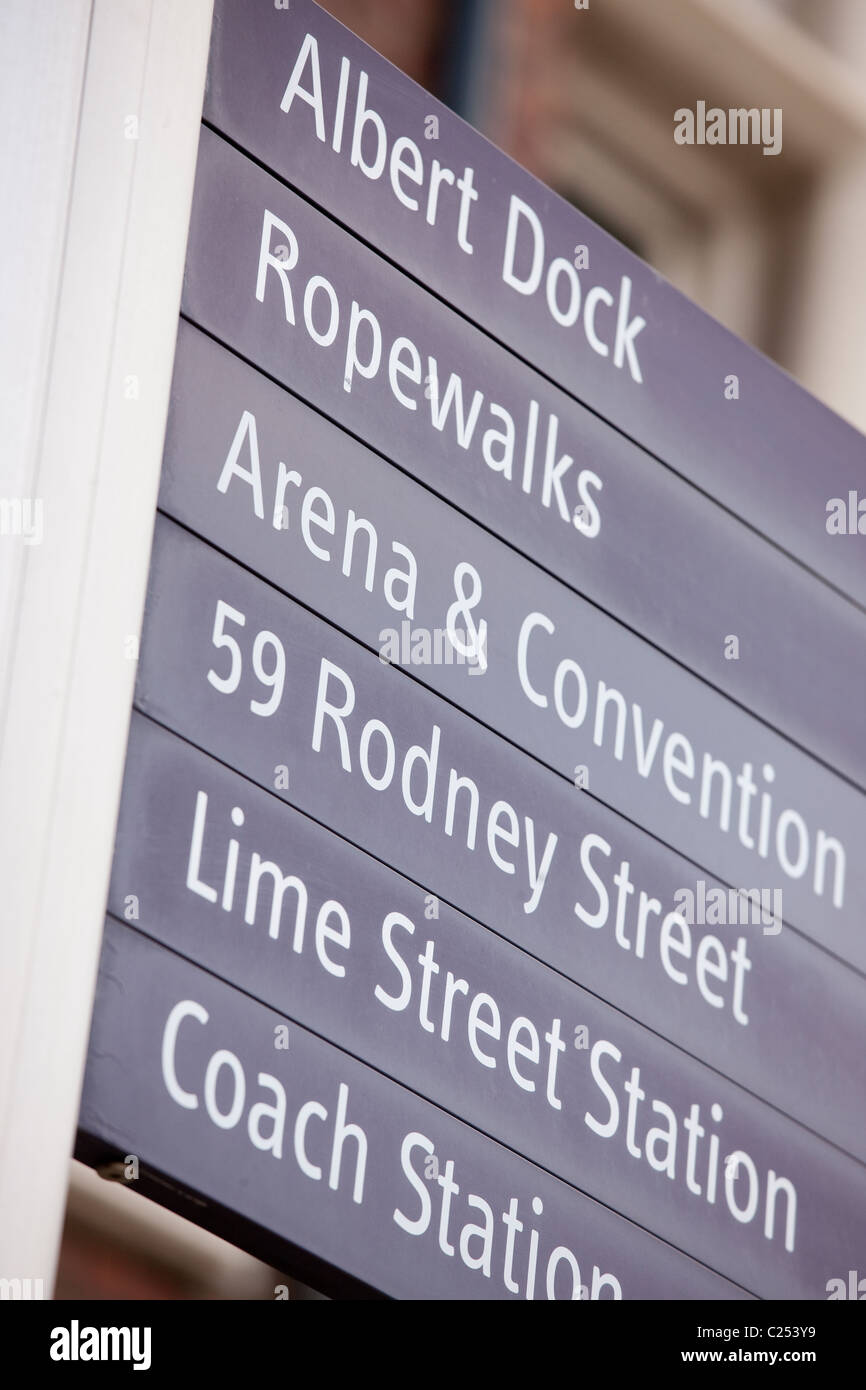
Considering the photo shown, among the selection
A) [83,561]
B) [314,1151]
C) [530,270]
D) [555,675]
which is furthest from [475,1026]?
[530,270]

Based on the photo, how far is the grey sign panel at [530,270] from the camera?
1.72m

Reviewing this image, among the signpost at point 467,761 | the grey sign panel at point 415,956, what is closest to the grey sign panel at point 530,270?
the signpost at point 467,761

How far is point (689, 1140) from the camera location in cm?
181

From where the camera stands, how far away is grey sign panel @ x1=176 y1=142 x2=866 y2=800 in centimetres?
165

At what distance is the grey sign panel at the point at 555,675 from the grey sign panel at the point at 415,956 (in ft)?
Result: 0.22

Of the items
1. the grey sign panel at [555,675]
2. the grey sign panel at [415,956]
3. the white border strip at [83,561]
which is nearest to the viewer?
the white border strip at [83,561]

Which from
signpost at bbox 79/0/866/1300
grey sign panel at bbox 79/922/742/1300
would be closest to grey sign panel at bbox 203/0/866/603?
signpost at bbox 79/0/866/1300

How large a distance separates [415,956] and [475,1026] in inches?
3.1

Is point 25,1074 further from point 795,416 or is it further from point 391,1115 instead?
point 795,416

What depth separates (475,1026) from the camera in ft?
5.43

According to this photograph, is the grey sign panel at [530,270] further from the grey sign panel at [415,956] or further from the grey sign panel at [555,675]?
the grey sign panel at [415,956]

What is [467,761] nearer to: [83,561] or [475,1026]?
[475,1026]

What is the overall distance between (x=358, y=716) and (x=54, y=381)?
1.15 ft
